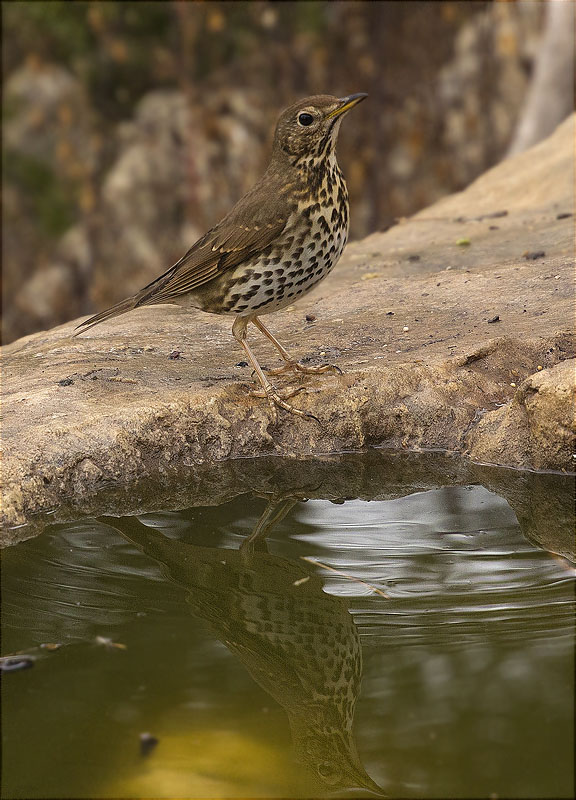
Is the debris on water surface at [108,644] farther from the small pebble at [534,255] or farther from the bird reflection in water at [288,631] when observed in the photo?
the small pebble at [534,255]

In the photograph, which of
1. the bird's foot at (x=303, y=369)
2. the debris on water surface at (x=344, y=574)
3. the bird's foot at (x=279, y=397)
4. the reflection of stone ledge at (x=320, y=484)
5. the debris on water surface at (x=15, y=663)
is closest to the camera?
the debris on water surface at (x=15, y=663)

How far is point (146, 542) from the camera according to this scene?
13.2 feet

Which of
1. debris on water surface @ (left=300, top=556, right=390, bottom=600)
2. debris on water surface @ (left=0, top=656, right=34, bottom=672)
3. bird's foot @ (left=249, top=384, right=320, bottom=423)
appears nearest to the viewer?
debris on water surface @ (left=0, top=656, right=34, bottom=672)

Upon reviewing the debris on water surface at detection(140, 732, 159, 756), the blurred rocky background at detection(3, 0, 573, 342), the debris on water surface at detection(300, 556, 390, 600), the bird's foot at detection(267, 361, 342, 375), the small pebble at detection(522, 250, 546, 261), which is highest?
the blurred rocky background at detection(3, 0, 573, 342)

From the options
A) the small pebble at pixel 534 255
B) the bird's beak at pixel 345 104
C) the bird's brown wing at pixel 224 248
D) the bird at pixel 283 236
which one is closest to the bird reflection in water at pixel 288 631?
the bird at pixel 283 236

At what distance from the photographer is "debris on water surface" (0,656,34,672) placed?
10.4ft

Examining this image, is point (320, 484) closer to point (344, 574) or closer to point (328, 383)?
point (328, 383)

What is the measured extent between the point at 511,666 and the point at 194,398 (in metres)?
2.07

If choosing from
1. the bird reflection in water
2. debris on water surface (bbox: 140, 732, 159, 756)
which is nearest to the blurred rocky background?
the bird reflection in water

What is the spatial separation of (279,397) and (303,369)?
437 millimetres

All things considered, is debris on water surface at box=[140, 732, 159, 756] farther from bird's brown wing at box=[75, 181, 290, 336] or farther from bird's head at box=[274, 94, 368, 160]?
bird's head at box=[274, 94, 368, 160]

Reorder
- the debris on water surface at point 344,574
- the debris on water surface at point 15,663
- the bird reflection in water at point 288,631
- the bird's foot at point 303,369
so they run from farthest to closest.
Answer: the bird's foot at point 303,369 < the debris on water surface at point 344,574 < the debris on water surface at point 15,663 < the bird reflection in water at point 288,631

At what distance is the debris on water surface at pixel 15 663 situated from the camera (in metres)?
3.17

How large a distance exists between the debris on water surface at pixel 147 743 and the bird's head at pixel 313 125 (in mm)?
2928
